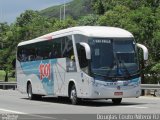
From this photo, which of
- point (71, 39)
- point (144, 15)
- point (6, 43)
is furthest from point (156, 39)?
point (6, 43)

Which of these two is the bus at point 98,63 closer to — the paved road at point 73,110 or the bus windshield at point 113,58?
the bus windshield at point 113,58

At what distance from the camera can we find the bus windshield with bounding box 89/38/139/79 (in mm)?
21812

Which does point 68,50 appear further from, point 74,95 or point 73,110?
point 73,110

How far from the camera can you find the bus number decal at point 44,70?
26558mm

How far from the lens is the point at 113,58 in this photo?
22.0 m

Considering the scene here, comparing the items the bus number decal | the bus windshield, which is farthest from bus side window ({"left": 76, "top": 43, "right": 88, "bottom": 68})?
the bus number decal

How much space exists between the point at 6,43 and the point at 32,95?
159 ft

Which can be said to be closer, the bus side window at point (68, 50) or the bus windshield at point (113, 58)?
the bus windshield at point (113, 58)

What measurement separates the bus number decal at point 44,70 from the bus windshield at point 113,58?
4.92 metres

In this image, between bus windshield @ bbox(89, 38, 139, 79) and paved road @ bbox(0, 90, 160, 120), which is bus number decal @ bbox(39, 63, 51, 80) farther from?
bus windshield @ bbox(89, 38, 139, 79)

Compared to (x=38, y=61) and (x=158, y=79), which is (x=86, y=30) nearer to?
(x=38, y=61)

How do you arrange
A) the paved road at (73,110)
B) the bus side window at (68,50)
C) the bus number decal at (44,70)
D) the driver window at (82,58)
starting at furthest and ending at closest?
the bus number decal at (44,70) < the bus side window at (68,50) < the driver window at (82,58) < the paved road at (73,110)

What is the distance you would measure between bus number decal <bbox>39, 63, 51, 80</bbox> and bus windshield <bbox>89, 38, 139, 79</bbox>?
16.2 feet

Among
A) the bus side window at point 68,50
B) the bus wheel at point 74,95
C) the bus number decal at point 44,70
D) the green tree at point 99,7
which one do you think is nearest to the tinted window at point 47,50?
the bus side window at point 68,50
